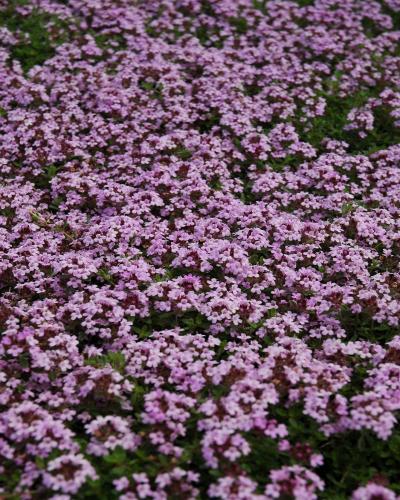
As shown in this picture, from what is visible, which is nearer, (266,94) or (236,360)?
(236,360)

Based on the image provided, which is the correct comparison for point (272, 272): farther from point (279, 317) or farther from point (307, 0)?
point (307, 0)

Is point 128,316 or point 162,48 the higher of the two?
point 162,48

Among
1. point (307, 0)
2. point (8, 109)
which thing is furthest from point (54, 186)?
point (307, 0)

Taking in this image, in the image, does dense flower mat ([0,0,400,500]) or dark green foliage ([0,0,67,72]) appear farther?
dark green foliage ([0,0,67,72])

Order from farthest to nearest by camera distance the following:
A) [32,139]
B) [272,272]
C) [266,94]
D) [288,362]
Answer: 1. [266,94]
2. [32,139]
3. [272,272]
4. [288,362]

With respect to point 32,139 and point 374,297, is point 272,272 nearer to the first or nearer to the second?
point 374,297

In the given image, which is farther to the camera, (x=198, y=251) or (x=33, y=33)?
(x=33, y=33)

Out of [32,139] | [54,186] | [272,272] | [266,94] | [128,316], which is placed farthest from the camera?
[266,94]

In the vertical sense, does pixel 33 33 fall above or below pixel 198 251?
above
